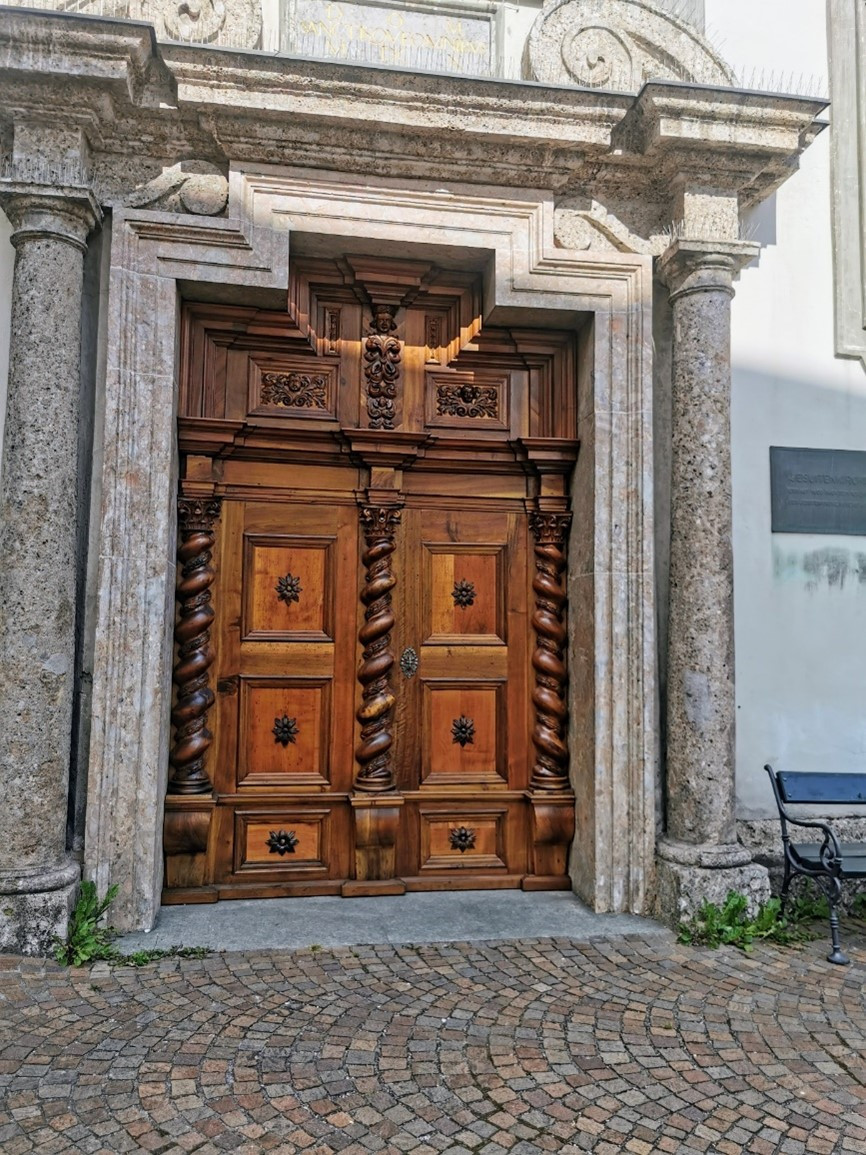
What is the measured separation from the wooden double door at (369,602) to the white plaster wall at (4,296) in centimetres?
85

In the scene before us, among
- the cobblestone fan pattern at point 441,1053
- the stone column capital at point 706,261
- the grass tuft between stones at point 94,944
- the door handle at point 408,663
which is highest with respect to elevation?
the stone column capital at point 706,261

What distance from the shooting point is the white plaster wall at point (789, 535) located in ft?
15.4

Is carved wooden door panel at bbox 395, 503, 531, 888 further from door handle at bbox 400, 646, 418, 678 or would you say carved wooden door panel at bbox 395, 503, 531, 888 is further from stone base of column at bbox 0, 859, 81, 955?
stone base of column at bbox 0, 859, 81, 955

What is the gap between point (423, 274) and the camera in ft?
15.4

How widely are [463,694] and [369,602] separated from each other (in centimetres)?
74

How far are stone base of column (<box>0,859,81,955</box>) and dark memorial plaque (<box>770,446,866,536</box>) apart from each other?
401 centimetres

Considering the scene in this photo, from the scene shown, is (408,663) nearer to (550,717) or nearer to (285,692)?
(285,692)

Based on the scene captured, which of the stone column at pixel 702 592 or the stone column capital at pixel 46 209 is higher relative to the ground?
the stone column capital at pixel 46 209

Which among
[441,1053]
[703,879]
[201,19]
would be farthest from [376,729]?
[201,19]

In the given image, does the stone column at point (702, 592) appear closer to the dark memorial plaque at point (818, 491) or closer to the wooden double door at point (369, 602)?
the dark memorial plaque at point (818, 491)

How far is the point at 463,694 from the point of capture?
4785 mm

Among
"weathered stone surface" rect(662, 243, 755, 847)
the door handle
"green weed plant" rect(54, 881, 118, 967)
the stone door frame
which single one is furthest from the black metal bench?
"green weed plant" rect(54, 881, 118, 967)

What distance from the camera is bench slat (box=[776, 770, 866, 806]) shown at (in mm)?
4398

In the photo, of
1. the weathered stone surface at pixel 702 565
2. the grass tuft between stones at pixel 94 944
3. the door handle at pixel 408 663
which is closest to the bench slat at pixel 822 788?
the weathered stone surface at pixel 702 565
